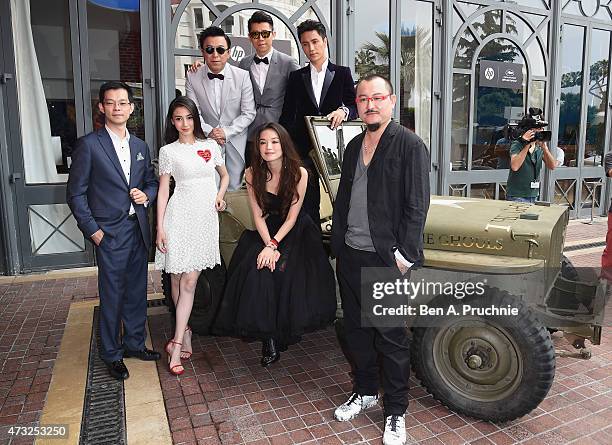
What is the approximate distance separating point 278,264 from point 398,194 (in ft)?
3.47

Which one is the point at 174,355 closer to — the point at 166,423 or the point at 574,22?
the point at 166,423

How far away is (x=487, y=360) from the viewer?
3.14 meters

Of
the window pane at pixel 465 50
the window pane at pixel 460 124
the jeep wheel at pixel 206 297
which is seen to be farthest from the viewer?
the window pane at pixel 460 124

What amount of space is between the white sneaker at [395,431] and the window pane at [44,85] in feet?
18.0

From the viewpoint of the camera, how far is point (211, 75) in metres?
4.40

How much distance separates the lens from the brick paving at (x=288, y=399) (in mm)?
3059

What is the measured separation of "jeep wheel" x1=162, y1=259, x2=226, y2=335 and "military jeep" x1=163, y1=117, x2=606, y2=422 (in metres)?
1.66

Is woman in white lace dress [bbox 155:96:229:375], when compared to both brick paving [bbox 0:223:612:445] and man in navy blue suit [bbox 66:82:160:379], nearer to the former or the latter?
man in navy blue suit [bbox 66:82:160:379]

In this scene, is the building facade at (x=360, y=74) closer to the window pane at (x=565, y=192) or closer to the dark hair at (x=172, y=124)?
Answer: the window pane at (x=565, y=192)

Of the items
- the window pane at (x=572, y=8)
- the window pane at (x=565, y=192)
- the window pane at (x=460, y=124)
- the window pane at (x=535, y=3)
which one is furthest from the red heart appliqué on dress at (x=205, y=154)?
the window pane at (x=572, y=8)

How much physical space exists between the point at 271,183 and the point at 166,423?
1.67 m

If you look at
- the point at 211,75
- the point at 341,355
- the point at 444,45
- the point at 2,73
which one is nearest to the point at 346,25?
the point at 444,45

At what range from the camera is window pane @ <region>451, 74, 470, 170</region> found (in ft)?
30.0

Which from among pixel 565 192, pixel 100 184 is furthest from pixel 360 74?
pixel 100 184
